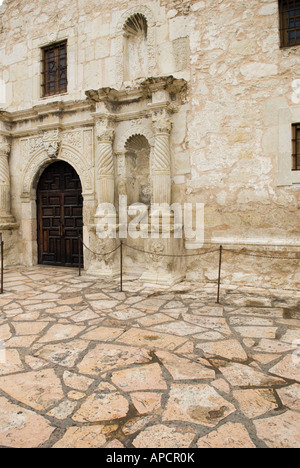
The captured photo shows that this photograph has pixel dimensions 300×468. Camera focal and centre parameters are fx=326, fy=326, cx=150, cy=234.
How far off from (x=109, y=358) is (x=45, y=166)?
19.9ft

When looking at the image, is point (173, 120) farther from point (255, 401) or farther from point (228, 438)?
point (228, 438)

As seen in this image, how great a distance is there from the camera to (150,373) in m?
2.64

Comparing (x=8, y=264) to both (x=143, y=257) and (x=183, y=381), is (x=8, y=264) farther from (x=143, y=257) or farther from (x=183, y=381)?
(x=183, y=381)

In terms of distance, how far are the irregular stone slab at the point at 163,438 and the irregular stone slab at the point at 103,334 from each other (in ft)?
4.92

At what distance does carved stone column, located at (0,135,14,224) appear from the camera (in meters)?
7.91

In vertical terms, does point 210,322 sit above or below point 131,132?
below

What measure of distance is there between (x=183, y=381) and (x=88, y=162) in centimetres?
554

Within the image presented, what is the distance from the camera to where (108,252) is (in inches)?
257

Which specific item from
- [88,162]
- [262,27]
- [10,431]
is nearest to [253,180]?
[262,27]

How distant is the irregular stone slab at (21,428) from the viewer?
6.12 feet

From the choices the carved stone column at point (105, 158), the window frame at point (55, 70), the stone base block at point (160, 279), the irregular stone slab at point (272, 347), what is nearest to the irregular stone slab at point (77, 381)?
the irregular stone slab at point (272, 347)

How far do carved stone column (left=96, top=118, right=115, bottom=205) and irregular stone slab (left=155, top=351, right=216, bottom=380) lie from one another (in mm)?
4260

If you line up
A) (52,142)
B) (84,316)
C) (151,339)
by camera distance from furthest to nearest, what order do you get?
(52,142), (84,316), (151,339)

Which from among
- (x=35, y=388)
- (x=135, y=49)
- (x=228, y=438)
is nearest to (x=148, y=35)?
(x=135, y=49)
